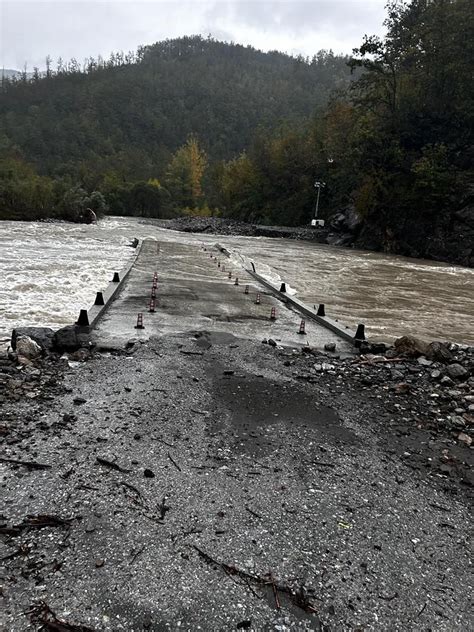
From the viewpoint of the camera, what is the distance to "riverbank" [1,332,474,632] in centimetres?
288

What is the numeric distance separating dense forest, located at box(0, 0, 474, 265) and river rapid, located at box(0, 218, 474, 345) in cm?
914

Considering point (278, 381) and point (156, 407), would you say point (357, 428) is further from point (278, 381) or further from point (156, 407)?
point (156, 407)

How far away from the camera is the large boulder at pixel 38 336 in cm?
687

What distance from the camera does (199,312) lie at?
10398mm

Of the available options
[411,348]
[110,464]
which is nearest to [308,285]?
[411,348]

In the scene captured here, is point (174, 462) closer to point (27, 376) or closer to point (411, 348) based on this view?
point (27, 376)

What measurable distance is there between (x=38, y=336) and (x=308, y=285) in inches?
506

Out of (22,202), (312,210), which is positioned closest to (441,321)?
(22,202)

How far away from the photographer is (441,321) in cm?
1302

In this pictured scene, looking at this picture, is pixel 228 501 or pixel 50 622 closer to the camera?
pixel 50 622

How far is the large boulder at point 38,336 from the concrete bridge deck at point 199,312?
2.52ft

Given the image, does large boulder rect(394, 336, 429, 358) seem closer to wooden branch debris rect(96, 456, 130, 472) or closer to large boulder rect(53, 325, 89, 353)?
large boulder rect(53, 325, 89, 353)

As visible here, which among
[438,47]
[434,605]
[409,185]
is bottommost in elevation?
[434,605]

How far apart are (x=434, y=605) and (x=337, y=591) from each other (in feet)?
2.18
